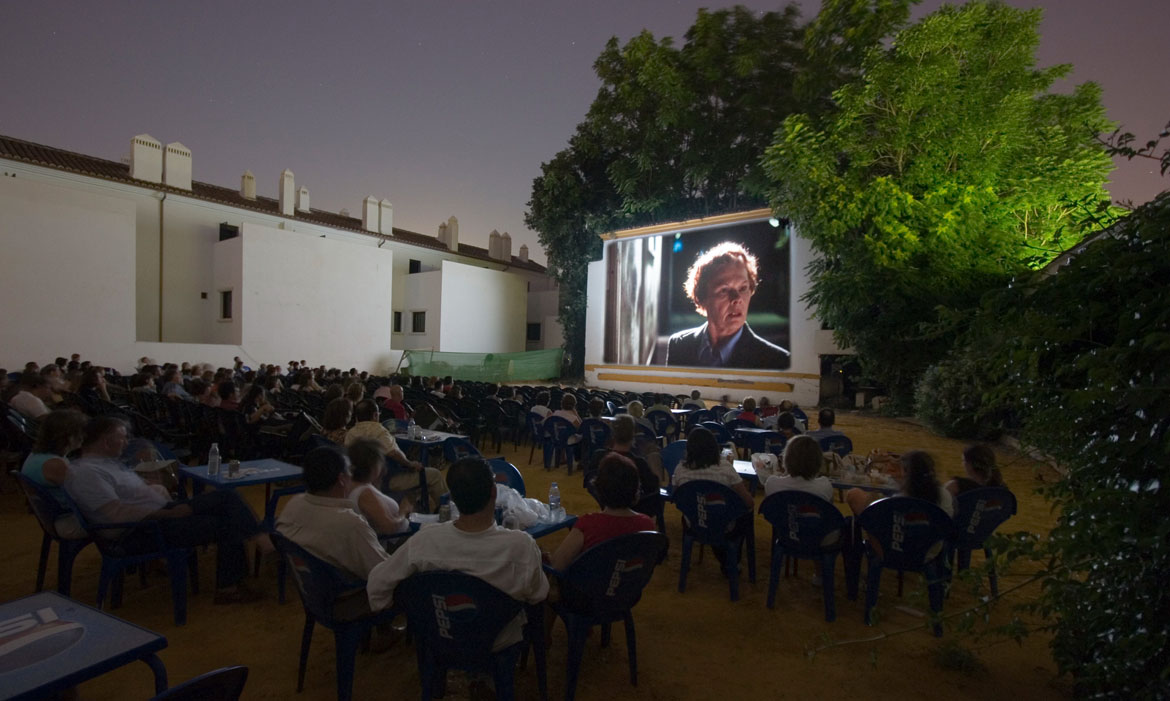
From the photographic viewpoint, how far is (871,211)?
13.9 m

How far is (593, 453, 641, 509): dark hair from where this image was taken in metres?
2.63

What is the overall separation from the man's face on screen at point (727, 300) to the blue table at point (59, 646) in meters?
18.3

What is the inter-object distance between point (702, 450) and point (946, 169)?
13279mm

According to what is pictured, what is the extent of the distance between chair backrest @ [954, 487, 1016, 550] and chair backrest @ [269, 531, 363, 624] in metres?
3.45

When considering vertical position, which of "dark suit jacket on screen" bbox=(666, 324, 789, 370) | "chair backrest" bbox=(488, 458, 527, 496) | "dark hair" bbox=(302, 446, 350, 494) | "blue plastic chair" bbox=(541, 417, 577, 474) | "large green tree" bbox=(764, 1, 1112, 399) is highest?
"large green tree" bbox=(764, 1, 1112, 399)

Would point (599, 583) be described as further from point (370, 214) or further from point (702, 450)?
point (370, 214)

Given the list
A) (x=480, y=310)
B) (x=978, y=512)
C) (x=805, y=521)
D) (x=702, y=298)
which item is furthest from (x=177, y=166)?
(x=978, y=512)

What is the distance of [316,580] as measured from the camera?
2.40 metres

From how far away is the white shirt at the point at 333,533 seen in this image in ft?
8.29

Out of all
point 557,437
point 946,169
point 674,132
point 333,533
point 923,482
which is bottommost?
point 557,437

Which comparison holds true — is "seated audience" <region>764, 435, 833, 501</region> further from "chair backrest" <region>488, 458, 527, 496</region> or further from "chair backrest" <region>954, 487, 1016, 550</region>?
"chair backrest" <region>488, 458, 527, 496</region>

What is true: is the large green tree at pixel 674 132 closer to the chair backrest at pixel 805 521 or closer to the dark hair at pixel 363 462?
the chair backrest at pixel 805 521

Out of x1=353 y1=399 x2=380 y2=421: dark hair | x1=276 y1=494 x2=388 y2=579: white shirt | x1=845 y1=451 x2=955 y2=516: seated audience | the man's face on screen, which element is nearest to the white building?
the man's face on screen

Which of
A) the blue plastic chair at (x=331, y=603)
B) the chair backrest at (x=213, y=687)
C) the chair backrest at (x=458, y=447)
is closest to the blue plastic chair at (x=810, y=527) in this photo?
the blue plastic chair at (x=331, y=603)
